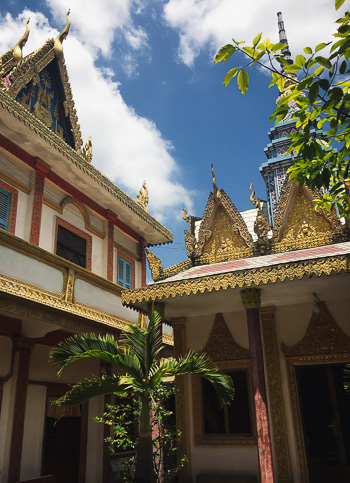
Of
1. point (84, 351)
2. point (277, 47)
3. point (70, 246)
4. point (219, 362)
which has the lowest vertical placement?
point (84, 351)

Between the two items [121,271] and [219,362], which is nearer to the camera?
[219,362]

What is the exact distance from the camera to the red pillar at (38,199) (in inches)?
396

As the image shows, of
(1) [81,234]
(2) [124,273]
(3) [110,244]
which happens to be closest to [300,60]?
(1) [81,234]

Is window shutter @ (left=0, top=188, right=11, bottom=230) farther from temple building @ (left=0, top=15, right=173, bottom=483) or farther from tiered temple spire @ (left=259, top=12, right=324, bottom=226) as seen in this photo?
tiered temple spire @ (left=259, top=12, right=324, bottom=226)

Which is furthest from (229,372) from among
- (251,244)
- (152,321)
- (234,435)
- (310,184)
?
(310,184)

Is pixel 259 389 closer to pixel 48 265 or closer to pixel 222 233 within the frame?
pixel 222 233

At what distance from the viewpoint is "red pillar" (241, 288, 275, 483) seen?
20.6 feet

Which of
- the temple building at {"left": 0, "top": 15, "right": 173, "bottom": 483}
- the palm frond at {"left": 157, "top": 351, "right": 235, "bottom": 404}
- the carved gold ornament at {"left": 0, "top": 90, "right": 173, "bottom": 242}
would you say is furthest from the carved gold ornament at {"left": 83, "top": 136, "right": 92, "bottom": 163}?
the palm frond at {"left": 157, "top": 351, "right": 235, "bottom": 404}

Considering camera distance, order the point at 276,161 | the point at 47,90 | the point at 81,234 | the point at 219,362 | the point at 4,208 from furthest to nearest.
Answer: the point at 276,161 < the point at 47,90 < the point at 81,234 < the point at 4,208 < the point at 219,362

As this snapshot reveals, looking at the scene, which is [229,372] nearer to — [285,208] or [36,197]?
[285,208]

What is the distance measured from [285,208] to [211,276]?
2.88 metres

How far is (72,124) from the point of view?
499 inches

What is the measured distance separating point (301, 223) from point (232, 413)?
4.04 metres

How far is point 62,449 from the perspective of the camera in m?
10.4
